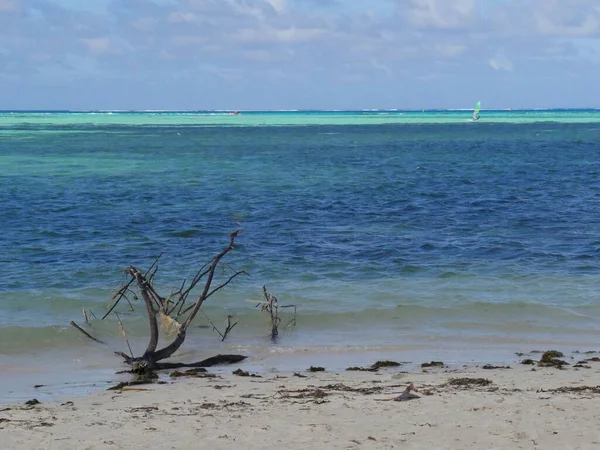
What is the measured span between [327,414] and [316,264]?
1033 cm

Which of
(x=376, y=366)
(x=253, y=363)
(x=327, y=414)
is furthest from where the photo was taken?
(x=253, y=363)

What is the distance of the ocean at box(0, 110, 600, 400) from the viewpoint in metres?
13.3

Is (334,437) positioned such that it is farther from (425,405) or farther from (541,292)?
(541,292)

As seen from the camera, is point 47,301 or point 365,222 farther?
point 365,222

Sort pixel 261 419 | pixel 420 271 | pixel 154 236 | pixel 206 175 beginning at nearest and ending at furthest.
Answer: pixel 261 419, pixel 420 271, pixel 154 236, pixel 206 175

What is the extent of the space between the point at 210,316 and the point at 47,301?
3040 millimetres

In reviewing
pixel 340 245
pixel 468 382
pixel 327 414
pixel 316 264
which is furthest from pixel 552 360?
pixel 340 245

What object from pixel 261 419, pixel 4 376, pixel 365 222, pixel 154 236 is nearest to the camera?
pixel 261 419

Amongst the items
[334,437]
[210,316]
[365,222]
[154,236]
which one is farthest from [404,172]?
[334,437]

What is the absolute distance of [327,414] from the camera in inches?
344

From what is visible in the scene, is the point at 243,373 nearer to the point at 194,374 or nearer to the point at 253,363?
the point at 194,374

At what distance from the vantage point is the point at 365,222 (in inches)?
1002

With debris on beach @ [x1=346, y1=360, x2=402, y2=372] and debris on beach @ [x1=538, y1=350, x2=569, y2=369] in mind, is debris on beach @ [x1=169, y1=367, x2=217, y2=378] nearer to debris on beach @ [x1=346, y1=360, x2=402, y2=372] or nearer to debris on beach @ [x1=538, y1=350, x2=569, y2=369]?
debris on beach @ [x1=346, y1=360, x2=402, y2=372]

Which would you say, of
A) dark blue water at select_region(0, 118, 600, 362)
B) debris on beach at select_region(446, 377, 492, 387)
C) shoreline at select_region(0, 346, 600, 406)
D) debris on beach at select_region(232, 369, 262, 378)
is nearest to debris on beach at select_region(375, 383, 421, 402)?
debris on beach at select_region(446, 377, 492, 387)
